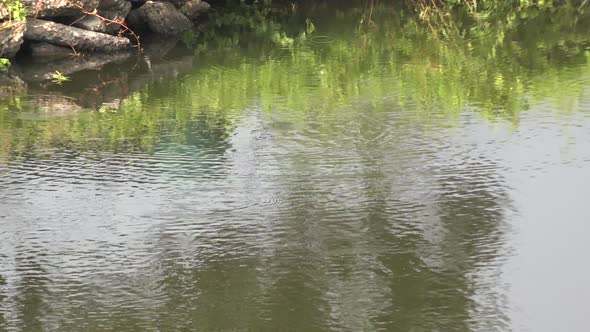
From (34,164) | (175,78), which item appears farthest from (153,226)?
(175,78)

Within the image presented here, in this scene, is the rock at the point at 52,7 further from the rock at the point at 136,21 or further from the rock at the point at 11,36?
the rock at the point at 136,21

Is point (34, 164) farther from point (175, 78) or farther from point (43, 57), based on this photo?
point (43, 57)

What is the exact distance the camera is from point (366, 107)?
38.7ft

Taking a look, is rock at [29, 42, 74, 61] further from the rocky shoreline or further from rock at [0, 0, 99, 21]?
rock at [0, 0, 99, 21]

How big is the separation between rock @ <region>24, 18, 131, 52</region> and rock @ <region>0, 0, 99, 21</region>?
0.17m

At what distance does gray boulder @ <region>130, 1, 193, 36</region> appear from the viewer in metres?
18.1

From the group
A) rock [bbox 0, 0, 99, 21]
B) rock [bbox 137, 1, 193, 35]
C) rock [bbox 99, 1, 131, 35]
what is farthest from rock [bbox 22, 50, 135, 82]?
rock [bbox 137, 1, 193, 35]

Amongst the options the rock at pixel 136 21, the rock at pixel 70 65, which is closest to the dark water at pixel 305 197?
the rock at pixel 70 65

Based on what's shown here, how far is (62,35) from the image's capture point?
16094mm

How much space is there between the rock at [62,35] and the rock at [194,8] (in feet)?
10.2

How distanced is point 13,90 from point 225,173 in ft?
17.2

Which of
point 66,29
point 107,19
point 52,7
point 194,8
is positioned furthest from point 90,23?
point 194,8

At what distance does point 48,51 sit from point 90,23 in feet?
2.55

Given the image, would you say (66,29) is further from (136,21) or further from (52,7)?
(136,21)
